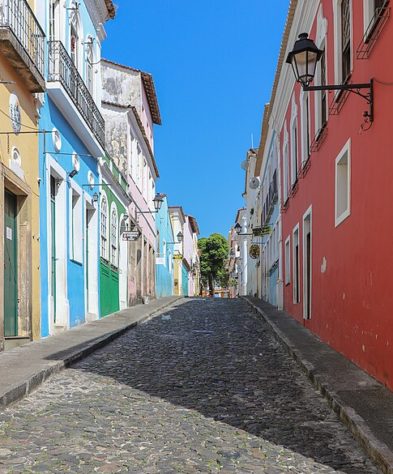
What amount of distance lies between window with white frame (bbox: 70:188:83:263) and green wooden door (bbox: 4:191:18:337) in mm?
3842

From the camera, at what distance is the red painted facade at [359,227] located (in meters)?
5.96

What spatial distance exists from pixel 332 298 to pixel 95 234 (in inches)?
309

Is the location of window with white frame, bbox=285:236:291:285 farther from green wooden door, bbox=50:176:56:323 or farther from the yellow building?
the yellow building

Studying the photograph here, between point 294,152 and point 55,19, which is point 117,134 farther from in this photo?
point 55,19

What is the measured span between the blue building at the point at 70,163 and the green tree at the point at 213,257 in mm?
55379

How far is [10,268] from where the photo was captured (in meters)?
9.21

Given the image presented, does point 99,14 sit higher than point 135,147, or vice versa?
point 99,14

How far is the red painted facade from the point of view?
19.6 ft

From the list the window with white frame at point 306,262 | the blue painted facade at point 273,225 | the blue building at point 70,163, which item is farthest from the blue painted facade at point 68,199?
the blue painted facade at point 273,225

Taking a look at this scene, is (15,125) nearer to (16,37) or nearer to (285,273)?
(16,37)

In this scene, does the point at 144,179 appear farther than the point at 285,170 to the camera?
Yes

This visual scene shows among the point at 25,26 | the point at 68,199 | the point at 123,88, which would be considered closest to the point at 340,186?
the point at 25,26

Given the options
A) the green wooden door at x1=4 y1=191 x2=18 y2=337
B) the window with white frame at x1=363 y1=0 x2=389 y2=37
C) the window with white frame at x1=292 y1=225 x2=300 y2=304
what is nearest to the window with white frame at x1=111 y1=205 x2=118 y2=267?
the window with white frame at x1=292 y1=225 x2=300 y2=304

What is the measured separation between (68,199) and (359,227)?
700cm
